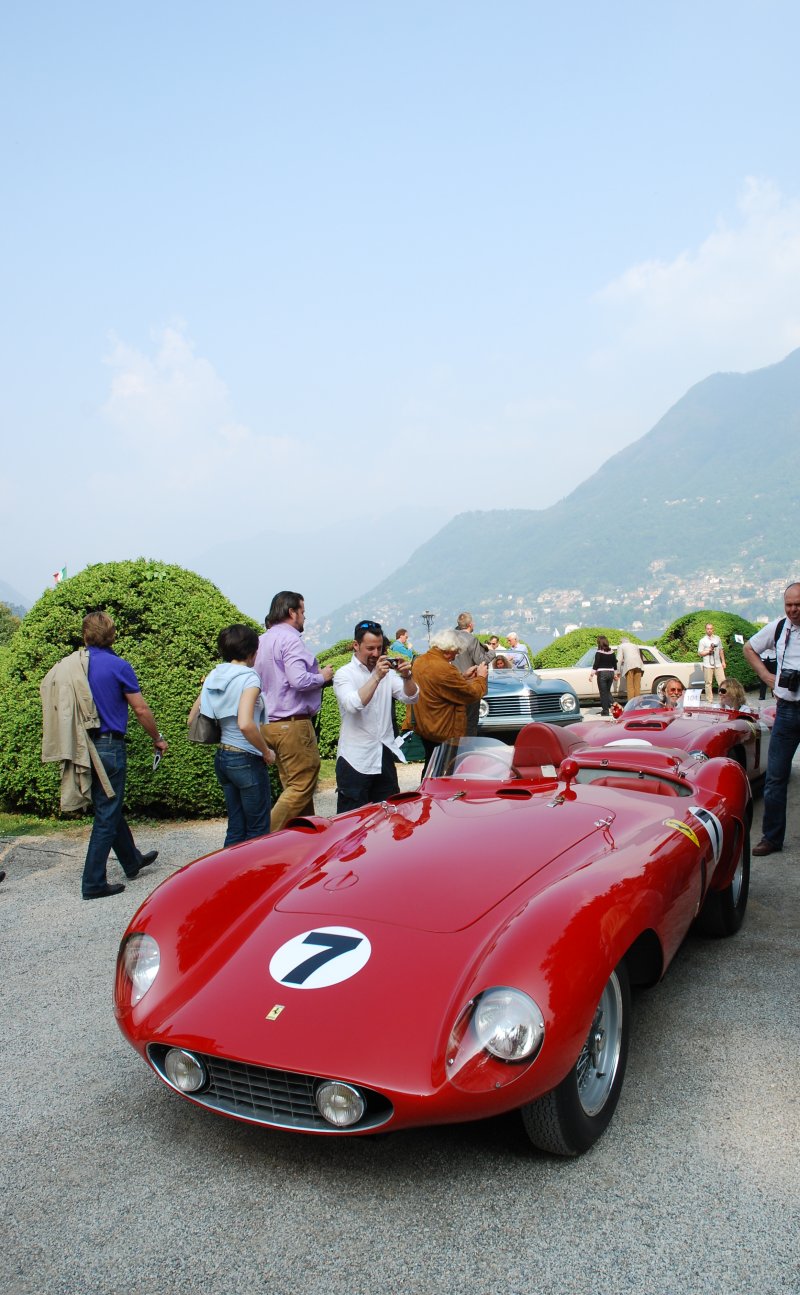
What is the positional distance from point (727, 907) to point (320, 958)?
248cm

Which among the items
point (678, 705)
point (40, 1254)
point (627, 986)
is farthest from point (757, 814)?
point (40, 1254)

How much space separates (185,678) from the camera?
8133mm

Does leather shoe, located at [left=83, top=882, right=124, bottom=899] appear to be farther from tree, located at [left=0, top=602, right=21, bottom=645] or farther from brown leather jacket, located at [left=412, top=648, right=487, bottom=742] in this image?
tree, located at [left=0, top=602, right=21, bottom=645]

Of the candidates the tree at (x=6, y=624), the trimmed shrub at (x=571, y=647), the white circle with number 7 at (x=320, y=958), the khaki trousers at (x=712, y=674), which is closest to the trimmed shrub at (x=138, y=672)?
the white circle with number 7 at (x=320, y=958)

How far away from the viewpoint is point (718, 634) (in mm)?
24234

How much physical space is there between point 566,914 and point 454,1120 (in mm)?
688

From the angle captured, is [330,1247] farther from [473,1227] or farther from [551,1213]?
[551,1213]

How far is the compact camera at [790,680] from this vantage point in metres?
6.27

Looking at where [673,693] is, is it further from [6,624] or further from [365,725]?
[6,624]

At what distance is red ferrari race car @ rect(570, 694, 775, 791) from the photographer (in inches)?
276

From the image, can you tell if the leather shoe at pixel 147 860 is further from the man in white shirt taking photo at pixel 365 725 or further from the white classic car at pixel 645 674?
the white classic car at pixel 645 674

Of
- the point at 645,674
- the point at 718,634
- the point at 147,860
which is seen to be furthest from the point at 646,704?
the point at 718,634

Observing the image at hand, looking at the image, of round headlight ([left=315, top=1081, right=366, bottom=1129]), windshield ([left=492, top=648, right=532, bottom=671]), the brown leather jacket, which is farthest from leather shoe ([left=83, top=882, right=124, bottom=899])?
windshield ([left=492, top=648, right=532, bottom=671])

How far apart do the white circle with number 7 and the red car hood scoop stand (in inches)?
3.1
